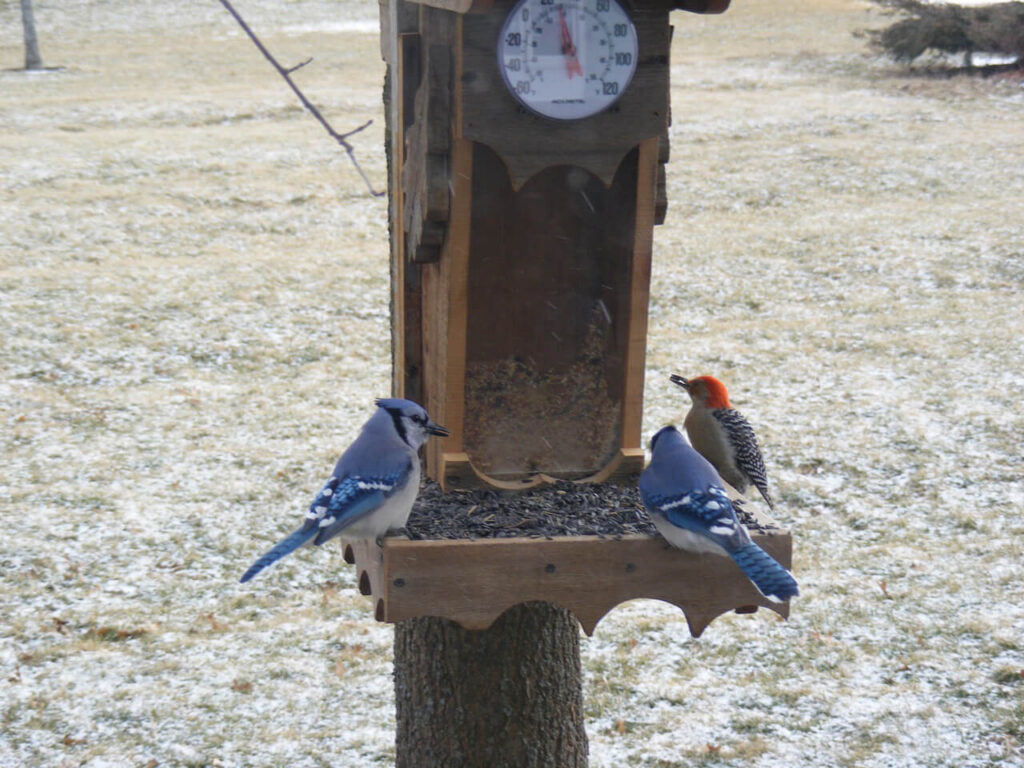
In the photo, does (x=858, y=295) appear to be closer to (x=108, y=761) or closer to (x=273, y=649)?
(x=273, y=649)

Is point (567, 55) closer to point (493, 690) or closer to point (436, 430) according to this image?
point (436, 430)

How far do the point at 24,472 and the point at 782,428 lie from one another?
552cm

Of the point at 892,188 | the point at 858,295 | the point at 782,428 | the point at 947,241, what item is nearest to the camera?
the point at 782,428

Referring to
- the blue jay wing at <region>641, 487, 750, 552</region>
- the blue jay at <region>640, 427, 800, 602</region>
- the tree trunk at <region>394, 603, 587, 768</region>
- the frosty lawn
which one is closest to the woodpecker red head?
the tree trunk at <region>394, 603, 587, 768</region>

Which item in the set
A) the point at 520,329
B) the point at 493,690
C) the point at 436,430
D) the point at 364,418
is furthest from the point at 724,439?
the point at 364,418

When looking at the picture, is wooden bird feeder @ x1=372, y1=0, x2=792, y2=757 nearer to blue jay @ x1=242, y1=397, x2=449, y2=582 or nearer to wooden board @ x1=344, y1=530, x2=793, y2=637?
wooden board @ x1=344, y1=530, x2=793, y2=637

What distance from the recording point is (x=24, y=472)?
828 cm

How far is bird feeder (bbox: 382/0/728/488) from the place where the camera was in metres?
3.28

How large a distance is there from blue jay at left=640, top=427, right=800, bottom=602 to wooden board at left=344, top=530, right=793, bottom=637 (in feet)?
0.26

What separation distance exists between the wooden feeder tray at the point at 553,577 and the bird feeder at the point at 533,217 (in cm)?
68

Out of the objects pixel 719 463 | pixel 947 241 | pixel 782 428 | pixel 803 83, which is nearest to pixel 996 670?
pixel 719 463

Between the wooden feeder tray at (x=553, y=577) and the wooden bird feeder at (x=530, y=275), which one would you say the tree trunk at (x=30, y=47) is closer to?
the wooden bird feeder at (x=530, y=275)

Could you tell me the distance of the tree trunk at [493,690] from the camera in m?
3.95

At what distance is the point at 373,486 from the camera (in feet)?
10.1
